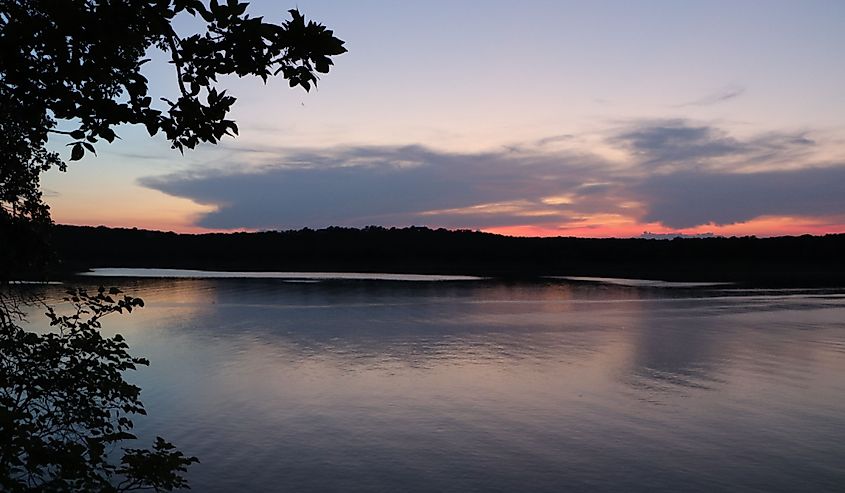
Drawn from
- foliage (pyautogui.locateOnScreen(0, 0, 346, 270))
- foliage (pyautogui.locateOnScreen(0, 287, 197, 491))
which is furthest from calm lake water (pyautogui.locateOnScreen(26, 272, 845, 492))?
foliage (pyautogui.locateOnScreen(0, 0, 346, 270))

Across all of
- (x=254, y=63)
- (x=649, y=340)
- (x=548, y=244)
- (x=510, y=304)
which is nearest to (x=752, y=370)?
(x=649, y=340)

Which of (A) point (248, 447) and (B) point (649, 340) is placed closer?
(A) point (248, 447)

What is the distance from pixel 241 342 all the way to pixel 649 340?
16812 millimetres

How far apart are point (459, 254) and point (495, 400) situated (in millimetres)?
119028

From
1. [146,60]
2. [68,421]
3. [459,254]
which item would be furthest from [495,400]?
[459,254]

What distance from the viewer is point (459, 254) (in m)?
137

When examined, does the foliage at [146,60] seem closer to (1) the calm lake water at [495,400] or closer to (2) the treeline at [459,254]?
(1) the calm lake water at [495,400]

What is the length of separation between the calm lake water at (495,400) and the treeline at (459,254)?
73229mm

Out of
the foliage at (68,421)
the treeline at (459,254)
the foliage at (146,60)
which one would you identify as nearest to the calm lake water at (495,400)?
the foliage at (68,421)

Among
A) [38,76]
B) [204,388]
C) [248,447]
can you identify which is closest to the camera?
[38,76]

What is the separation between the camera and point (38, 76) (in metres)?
5.36

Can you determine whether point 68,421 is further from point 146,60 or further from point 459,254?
point 459,254

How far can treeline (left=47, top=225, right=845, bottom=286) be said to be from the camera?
11275cm

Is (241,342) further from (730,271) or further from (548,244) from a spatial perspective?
(548,244)
